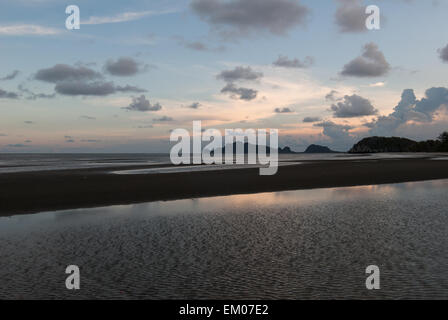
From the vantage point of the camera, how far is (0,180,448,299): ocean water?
8281 millimetres

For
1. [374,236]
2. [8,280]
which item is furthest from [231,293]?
[374,236]

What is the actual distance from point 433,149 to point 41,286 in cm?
20570

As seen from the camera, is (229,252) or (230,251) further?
(230,251)

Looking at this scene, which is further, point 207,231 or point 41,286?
point 207,231

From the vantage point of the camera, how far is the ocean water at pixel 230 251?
326 inches

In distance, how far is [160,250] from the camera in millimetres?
11578

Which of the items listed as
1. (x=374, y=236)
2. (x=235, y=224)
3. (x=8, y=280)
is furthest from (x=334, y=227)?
(x=8, y=280)

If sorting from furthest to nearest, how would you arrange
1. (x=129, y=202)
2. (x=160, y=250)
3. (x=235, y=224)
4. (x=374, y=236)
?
(x=129, y=202)
(x=235, y=224)
(x=374, y=236)
(x=160, y=250)

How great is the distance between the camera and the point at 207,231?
14258 mm

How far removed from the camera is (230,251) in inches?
449

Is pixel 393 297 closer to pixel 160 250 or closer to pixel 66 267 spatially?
pixel 160 250
